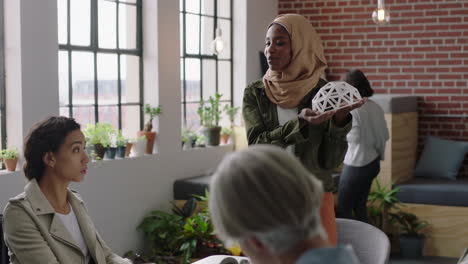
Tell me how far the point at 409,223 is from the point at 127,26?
312 cm

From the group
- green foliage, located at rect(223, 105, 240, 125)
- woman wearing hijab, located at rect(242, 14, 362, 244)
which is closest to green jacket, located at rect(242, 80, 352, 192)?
woman wearing hijab, located at rect(242, 14, 362, 244)

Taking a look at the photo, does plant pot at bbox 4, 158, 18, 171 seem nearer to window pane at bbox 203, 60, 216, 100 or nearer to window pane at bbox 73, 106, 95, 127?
window pane at bbox 73, 106, 95, 127

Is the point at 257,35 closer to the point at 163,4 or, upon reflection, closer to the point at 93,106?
the point at 163,4

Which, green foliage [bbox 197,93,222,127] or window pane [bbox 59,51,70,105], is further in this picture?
green foliage [bbox 197,93,222,127]

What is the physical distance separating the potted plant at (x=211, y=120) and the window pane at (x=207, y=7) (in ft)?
2.88

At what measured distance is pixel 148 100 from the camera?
6281 mm

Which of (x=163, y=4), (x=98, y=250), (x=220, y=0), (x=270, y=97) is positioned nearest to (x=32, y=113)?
(x=163, y=4)

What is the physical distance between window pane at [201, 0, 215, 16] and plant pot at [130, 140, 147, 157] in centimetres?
179

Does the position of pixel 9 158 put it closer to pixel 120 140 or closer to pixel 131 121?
pixel 120 140

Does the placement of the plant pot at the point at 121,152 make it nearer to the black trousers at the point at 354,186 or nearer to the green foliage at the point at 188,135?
the green foliage at the point at 188,135

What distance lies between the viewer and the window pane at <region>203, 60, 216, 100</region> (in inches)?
286

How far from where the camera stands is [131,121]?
6.24 metres

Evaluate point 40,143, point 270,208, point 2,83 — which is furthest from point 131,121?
point 270,208

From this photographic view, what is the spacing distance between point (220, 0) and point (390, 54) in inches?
75.3
